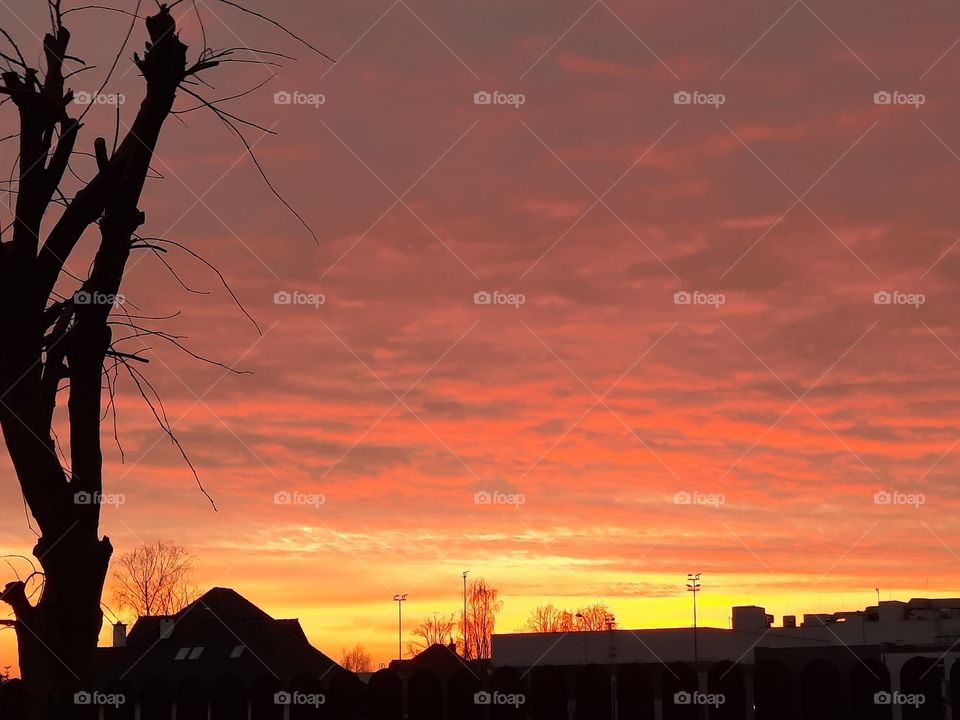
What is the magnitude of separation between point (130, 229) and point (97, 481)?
113 centimetres

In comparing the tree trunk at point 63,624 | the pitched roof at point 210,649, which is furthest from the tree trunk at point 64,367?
the pitched roof at point 210,649

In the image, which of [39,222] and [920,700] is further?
[39,222]

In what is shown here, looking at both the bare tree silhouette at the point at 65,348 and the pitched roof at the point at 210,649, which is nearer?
the bare tree silhouette at the point at 65,348

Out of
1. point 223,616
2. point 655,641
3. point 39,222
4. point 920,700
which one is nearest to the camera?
point 920,700

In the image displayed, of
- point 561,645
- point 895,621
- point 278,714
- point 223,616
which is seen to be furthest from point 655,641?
point 278,714

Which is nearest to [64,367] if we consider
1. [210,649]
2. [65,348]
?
[65,348]

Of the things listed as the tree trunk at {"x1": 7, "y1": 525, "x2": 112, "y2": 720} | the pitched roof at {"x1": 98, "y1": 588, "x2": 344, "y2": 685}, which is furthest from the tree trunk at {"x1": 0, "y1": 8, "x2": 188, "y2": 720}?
the pitched roof at {"x1": 98, "y1": 588, "x2": 344, "y2": 685}

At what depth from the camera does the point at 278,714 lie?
597 centimetres

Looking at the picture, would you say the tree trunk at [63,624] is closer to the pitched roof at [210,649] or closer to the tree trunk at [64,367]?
the tree trunk at [64,367]

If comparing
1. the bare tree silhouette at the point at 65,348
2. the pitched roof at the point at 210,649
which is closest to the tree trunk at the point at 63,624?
the bare tree silhouette at the point at 65,348

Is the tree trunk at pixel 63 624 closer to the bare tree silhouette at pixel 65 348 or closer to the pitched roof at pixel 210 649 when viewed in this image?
the bare tree silhouette at pixel 65 348

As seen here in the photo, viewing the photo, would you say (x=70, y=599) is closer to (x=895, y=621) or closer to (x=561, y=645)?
(x=561, y=645)

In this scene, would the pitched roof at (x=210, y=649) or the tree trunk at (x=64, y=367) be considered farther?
the pitched roof at (x=210, y=649)

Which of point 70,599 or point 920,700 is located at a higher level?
point 70,599
